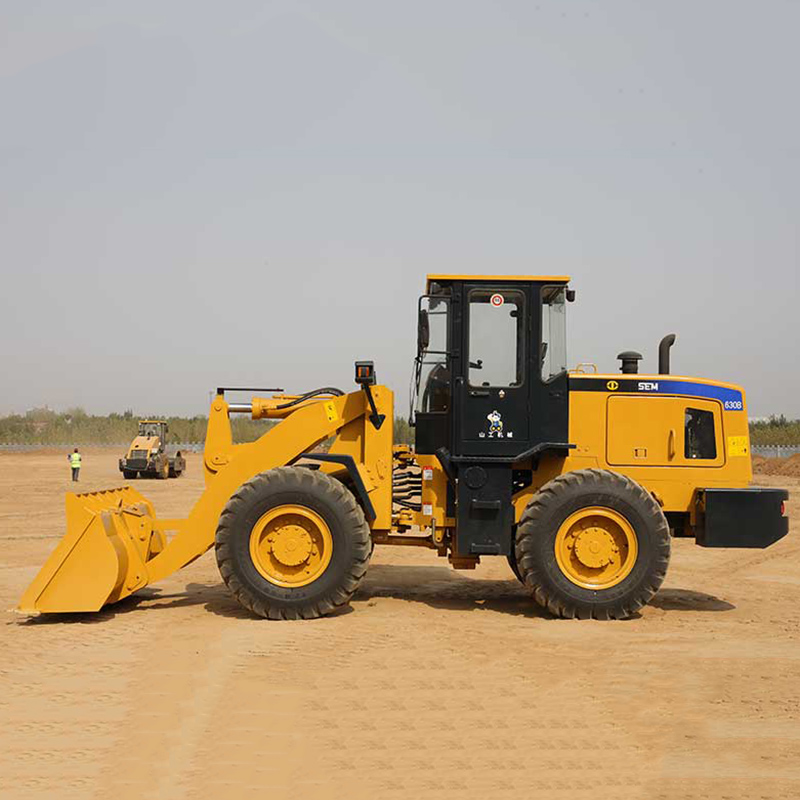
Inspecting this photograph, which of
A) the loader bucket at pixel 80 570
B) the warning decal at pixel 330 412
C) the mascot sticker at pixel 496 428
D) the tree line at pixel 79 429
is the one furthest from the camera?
the tree line at pixel 79 429

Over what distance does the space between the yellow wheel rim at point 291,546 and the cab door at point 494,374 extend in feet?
5.51

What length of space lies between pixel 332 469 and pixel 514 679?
3.87m

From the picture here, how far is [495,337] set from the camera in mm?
9516

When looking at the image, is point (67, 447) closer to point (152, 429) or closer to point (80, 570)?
point (152, 429)

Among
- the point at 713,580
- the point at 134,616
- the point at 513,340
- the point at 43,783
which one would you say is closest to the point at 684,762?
the point at 43,783

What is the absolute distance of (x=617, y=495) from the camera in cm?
907

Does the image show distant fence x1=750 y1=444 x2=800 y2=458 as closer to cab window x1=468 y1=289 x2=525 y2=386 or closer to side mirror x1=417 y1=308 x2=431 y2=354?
cab window x1=468 y1=289 x2=525 y2=386

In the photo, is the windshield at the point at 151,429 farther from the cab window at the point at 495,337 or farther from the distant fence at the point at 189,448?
the cab window at the point at 495,337

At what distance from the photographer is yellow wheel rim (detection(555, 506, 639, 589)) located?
29.8 ft

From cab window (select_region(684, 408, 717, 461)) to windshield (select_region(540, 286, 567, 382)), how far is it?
1.47 meters

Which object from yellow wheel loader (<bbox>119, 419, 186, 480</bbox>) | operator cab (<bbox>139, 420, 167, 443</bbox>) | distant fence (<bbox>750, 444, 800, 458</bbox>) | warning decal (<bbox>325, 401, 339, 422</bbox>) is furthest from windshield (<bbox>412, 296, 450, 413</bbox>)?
distant fence (<bbox>750, 444, 800, 458</bbox>)

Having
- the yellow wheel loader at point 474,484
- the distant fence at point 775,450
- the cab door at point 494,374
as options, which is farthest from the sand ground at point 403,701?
the distant fence at point 775,450

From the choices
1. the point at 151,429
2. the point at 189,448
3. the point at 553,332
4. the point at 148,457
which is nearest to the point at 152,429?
the point at 151,429

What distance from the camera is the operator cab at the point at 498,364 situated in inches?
370
